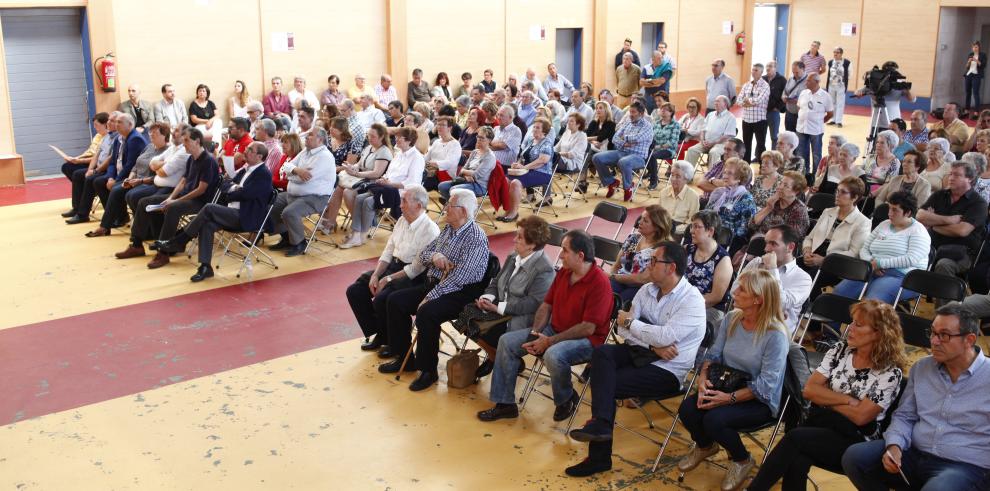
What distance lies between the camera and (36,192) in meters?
13.5

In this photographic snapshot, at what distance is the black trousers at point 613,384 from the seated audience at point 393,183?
4969 millimetres

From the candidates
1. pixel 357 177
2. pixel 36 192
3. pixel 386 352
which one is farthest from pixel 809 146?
pixel 36 192

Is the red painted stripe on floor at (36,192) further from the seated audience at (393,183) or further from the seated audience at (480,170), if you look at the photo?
the seated audience at (480,170)

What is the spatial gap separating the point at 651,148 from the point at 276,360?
701cm

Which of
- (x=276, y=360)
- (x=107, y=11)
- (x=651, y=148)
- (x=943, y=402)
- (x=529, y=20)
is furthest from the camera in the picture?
(x=529, y=20)

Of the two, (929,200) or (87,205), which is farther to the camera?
(87,205)

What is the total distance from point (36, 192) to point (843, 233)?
1102 centimetres

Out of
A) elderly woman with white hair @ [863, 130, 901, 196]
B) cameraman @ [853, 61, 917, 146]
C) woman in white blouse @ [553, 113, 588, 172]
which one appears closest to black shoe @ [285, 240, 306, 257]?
woman in white blouse @ [553, 113, 588, 172]

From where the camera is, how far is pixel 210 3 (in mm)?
16031

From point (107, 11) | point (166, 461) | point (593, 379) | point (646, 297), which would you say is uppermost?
point (107, 11)

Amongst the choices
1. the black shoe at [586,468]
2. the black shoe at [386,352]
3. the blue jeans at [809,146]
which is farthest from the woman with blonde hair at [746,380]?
the blue jeans at [809,146]

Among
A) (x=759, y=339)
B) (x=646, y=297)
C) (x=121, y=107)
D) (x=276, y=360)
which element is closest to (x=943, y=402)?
(x=759, y=339)

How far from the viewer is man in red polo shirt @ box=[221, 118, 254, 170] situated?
10.5 metres

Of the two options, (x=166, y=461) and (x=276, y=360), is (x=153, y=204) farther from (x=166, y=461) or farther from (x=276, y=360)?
(x=166, y=461)
